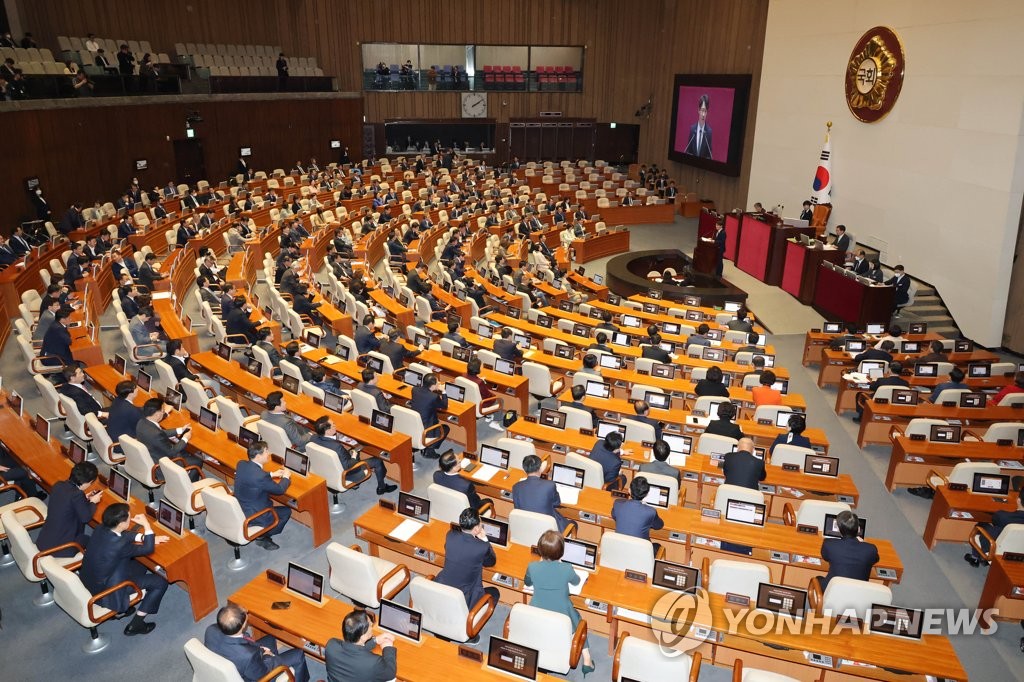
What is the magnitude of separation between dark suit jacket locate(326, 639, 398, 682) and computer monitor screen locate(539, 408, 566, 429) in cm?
466

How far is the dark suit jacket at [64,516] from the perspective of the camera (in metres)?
6.79

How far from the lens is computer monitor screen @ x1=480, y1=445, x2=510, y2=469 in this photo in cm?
830

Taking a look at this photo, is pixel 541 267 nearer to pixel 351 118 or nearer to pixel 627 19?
pixel 351 118

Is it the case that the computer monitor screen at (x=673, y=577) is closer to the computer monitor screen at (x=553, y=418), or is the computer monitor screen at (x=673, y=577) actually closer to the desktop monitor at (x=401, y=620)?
the desktop monitor at (x=401, y=620)

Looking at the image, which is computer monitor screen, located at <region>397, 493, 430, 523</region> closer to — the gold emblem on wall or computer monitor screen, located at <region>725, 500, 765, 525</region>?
computer monitor screen, located at <region>725, 500, 765, 525</region>

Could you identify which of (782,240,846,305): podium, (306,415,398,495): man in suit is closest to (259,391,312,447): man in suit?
(306,415,398,495): man in suit

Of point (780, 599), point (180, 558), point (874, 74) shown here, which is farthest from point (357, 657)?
point (874, 74)

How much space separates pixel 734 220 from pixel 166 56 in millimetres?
21542

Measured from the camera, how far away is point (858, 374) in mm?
11859

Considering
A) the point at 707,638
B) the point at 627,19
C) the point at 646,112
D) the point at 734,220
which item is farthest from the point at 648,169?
the point at 707,638

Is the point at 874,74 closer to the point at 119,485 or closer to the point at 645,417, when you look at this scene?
the point at 645,417

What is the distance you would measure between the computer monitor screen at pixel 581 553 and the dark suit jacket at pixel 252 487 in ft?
10.3

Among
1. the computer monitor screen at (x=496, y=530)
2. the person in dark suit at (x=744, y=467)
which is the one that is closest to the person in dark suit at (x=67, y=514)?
the computer monitor screen at (x=496, y=530)

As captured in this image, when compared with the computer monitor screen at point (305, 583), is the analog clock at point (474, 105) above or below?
above
